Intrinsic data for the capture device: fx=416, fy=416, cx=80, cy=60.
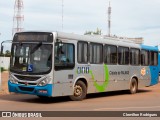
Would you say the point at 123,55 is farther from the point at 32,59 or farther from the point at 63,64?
the point at 32,59

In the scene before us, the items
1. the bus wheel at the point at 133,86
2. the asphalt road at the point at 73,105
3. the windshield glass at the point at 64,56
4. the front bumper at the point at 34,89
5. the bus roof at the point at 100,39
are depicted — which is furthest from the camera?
the bus wheel at the point at 133,86

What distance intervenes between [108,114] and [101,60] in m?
6.58

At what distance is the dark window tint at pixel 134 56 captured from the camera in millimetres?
22973

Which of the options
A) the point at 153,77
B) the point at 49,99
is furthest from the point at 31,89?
the point at 153,77

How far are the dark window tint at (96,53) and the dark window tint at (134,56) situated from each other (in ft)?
12.0

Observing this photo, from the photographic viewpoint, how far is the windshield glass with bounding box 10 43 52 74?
16469 millimetres

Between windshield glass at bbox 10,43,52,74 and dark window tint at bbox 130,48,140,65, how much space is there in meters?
7.58

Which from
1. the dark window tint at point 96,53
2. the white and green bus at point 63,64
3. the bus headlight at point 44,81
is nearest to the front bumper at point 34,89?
the white and green bus at point 63,64

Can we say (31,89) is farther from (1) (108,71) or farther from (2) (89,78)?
(1) (108,71)

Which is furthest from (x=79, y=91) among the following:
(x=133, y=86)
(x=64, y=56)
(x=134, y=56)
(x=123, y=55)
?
(x=133, y=86)

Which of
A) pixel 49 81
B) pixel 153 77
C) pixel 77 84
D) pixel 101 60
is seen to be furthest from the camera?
pixel 153 77

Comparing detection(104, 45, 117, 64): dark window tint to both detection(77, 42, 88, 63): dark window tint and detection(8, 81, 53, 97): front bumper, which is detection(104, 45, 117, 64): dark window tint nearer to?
detection(77, 42, 88, 63): dark window tint

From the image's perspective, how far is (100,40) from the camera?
1986 centimetres

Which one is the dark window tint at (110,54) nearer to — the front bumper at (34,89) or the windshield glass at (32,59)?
the windshield glass at (32,59)
